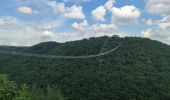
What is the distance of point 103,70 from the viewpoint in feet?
465

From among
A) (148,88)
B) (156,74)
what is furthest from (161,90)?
(156,74)

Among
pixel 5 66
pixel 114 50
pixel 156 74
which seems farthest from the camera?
pixel 114 50

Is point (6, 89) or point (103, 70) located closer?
point (6, 89)

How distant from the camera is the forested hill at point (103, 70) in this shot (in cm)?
11494

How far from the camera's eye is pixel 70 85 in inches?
4788

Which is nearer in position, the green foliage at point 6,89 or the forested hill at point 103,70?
the green foliage at point 6,89

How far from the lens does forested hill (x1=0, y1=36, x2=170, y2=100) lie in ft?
377

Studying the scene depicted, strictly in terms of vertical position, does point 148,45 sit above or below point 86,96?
above

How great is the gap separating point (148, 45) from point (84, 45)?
27418mm

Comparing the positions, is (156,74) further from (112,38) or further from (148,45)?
(112,38)

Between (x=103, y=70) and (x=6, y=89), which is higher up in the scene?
(x=6, y=89)

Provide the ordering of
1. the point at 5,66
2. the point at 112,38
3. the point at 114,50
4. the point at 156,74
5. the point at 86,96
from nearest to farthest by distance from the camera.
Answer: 1. the point at 86,96
2. the point at 156,74
3. the point at 5,66
4. the point at 114,50
5. the point at 112,38

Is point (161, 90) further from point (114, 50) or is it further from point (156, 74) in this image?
point (114, 50)

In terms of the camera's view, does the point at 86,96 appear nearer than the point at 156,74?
Yes
